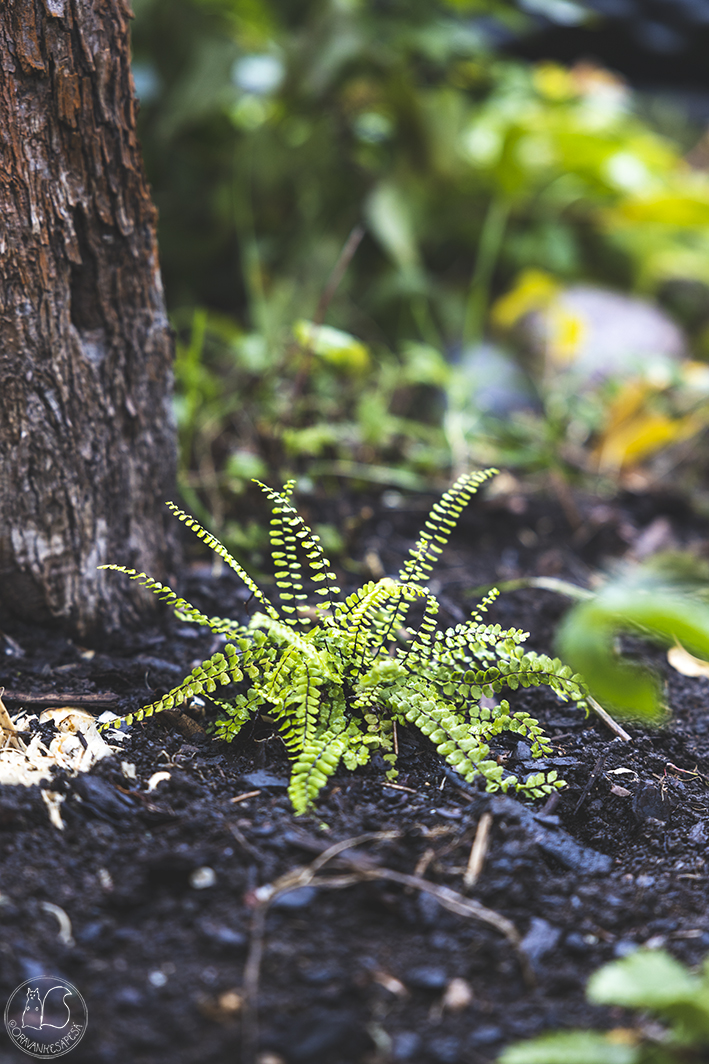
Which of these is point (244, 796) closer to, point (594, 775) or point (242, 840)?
point (242, 840)

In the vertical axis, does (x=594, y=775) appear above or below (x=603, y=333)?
below

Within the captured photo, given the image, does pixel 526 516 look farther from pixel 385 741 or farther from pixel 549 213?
pixel 549 213

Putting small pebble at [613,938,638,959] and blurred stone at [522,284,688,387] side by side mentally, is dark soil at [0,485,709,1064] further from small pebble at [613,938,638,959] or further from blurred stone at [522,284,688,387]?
blurred stone at [522,284,688,387]

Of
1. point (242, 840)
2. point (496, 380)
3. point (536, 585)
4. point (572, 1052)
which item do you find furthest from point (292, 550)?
point (496, 380)

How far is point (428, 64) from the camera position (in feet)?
13.5

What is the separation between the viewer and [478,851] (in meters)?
1.22

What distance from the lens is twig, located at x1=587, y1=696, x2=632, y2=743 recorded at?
5.42ft

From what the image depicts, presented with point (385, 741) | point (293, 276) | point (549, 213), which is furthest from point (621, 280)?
point (385, 741)

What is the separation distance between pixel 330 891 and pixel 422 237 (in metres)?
3.67

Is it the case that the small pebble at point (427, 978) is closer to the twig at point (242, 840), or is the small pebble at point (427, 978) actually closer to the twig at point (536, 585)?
the twig at point (242, 840)

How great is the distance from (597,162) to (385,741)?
12.0ft

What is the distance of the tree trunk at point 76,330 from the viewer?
146cm

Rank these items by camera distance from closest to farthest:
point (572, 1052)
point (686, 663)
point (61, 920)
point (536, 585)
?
point (572, 1052), point (61, 920), point (686, 663), point (536, 585)

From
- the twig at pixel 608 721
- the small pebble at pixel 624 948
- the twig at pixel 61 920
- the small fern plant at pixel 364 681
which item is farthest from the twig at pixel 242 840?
the twig at pixel 608 721
